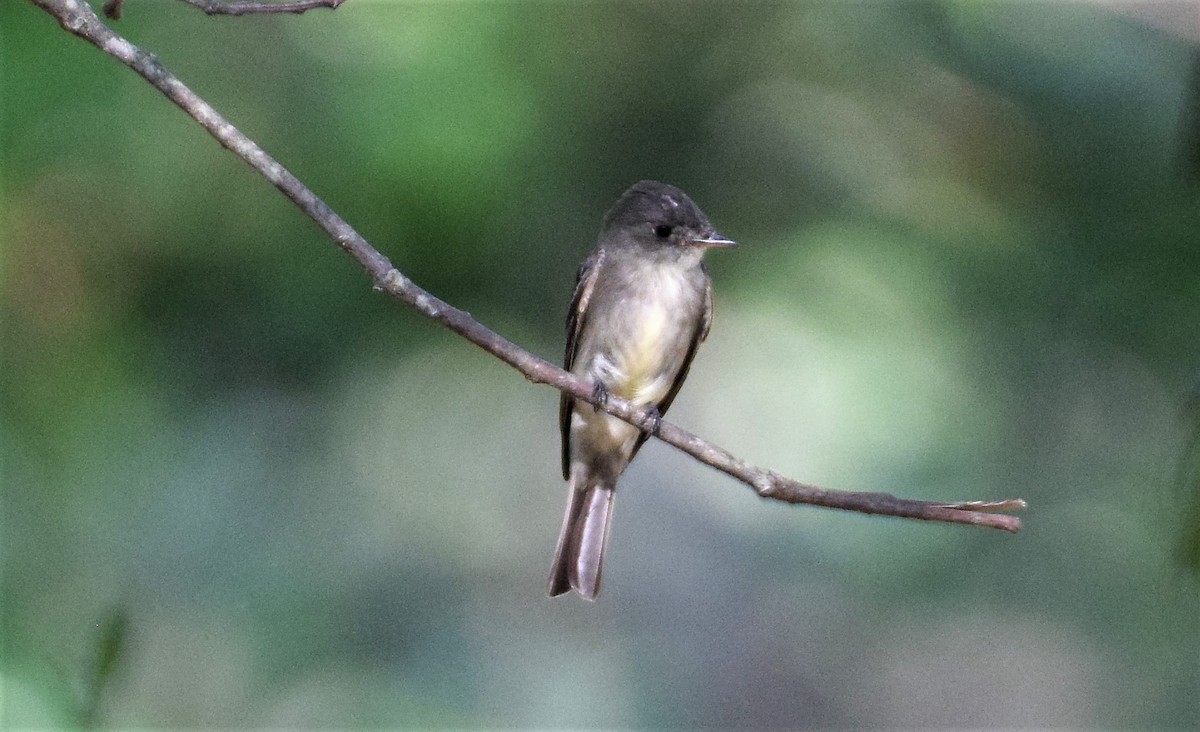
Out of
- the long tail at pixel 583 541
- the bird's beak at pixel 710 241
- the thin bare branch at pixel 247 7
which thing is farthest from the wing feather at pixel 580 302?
the thin bare branch at pixel 247 7

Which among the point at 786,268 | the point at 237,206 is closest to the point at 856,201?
the point at 786,268

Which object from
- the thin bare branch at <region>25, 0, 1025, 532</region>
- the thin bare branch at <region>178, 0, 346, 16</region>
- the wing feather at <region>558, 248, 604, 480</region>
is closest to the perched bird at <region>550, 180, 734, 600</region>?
the wing feather at <region>558, 248, 604, 480</region>

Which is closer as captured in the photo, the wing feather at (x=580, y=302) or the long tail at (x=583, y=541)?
the long tail at (x=583, y=541)

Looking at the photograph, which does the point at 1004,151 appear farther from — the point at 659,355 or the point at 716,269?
the point at 659,355

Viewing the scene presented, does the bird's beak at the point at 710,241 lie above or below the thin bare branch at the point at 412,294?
above

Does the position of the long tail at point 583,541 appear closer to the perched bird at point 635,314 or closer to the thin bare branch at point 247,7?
the perched bird at point 635,314

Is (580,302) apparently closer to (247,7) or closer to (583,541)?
(583,541)
